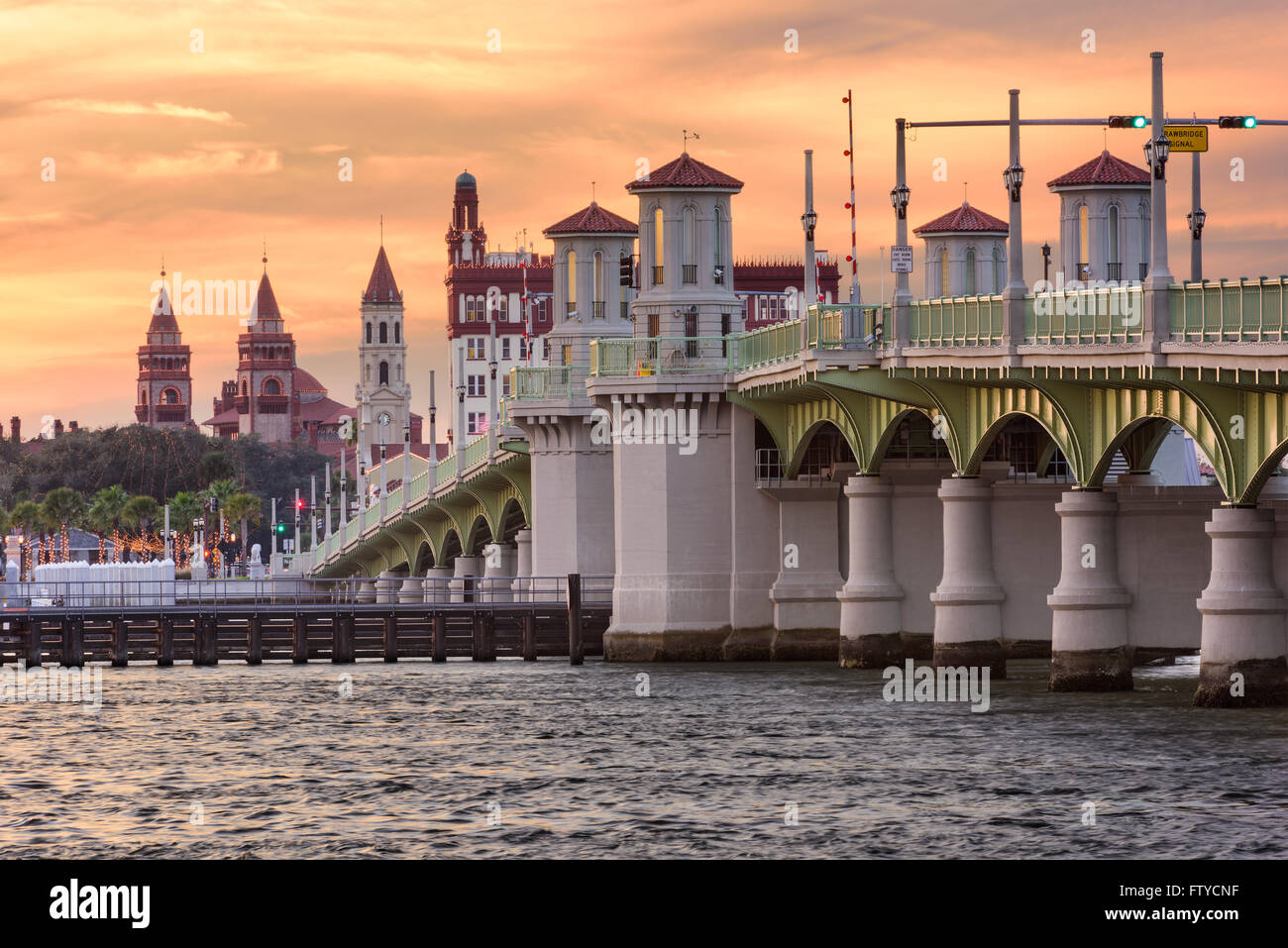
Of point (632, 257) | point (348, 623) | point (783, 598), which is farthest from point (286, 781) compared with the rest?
point (632, 257)

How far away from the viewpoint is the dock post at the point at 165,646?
89438mm

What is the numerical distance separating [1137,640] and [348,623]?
34.4m

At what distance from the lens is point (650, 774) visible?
50.4 meters

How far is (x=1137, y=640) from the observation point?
65.3m

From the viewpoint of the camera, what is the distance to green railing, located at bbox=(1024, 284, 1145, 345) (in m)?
53.9

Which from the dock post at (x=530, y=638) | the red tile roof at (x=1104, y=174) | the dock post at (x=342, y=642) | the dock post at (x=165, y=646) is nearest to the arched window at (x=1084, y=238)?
the red tile roof at (x=1104, y=174)

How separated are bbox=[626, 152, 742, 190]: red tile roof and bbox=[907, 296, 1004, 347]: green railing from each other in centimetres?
1942

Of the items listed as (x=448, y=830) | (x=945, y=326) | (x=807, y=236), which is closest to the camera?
(x=448, y=830)

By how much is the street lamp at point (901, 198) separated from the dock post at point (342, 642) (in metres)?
30.6

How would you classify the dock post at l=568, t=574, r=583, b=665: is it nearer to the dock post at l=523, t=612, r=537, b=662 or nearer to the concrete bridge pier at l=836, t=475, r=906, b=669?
the dock post at l=523, t=612, r=537, b=662

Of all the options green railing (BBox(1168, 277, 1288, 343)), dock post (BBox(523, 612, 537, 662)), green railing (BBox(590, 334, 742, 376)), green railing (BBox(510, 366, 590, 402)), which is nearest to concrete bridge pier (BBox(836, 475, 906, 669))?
green railing (BBox(590, 334, 742, 376))

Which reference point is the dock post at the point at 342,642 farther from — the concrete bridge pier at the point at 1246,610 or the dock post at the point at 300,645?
the concrete bridge pier at the point at 1246,610

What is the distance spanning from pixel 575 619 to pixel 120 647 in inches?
649

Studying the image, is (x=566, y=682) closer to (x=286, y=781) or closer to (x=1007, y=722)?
(x=1007, y=722)
